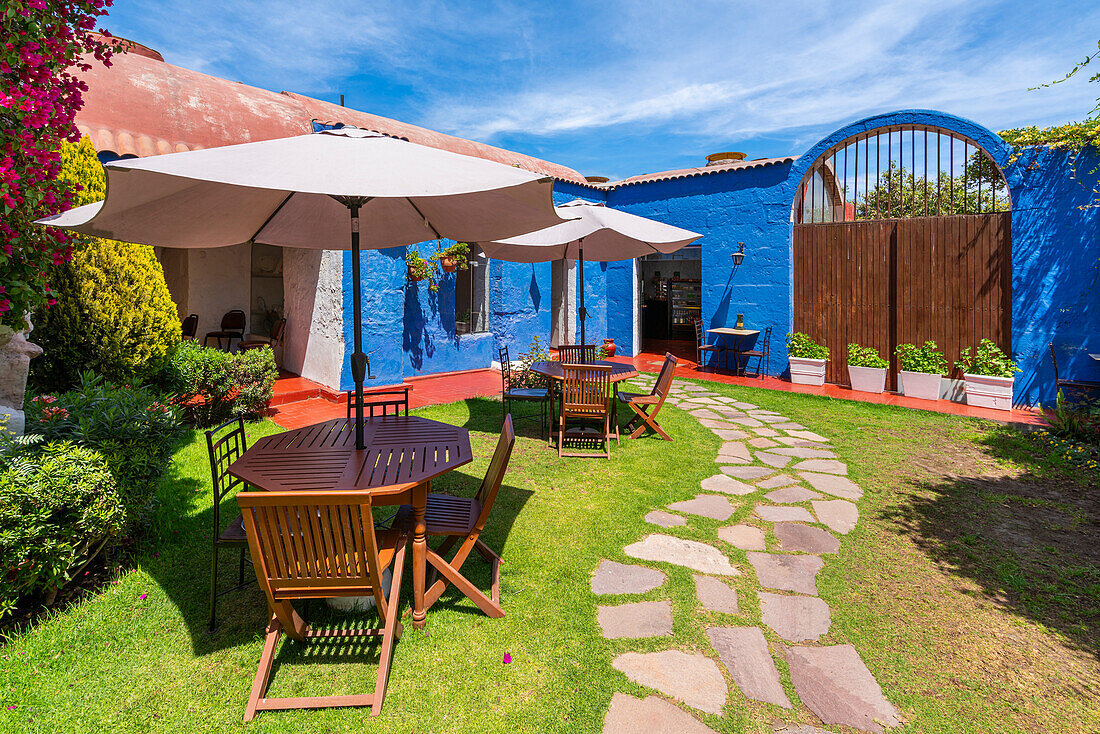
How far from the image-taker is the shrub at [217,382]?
5430mm

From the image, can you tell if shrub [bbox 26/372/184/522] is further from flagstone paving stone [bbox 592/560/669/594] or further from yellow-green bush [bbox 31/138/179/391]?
flagstone paving stone [bbox 592/560/669/594]

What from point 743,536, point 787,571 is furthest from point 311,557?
point 743,536

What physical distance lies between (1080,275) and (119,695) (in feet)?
34.6

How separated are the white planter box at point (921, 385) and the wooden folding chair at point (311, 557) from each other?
28.3 feet

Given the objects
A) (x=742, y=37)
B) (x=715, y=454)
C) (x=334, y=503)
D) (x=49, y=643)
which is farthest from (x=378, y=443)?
(x=742, y=37)

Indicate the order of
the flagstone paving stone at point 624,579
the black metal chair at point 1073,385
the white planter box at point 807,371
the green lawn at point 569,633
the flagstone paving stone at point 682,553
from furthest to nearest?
the white planter box at point 807,371 → the black metal chair at point 1073,385 → the flagstone paving stone at point 682,553 → the flagstone paving stone at point 624,579 → the green lawn at point 569,633

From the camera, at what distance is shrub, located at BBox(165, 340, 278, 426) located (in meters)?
5.43

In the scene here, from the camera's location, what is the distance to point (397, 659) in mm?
2311

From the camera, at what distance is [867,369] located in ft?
27.6

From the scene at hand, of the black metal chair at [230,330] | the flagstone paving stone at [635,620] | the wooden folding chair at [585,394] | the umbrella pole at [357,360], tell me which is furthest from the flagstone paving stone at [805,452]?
the black metal chair at [230,330]

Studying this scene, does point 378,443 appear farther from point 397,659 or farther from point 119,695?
point 119,695

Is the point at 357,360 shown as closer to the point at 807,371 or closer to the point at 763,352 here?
the point at 807,371

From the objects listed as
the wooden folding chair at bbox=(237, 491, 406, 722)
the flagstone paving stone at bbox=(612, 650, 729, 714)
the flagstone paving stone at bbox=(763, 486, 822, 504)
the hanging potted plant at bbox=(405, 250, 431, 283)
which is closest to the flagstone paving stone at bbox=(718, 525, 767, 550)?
the flagstone paving stone at bbox=(763, 486, 822, 504)

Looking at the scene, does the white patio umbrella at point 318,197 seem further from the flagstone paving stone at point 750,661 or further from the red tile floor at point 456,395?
the red tile floor at point 456,395
